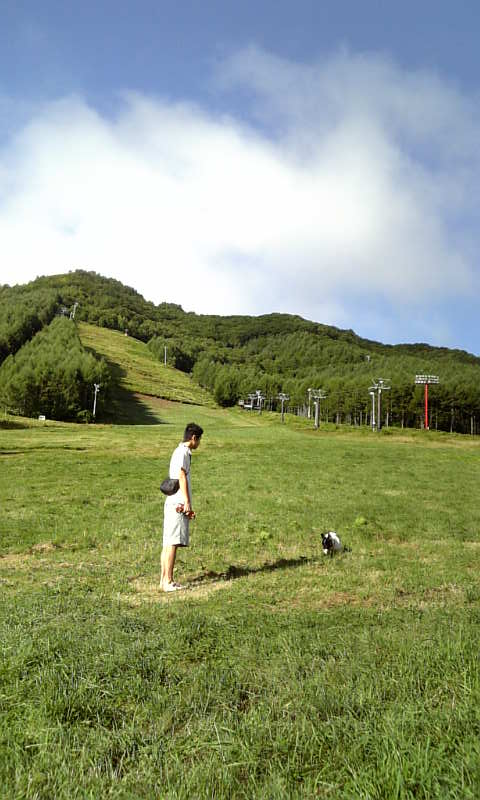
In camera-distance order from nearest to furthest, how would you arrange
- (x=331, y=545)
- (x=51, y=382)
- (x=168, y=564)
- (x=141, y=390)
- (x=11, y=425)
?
(x=168, y=564) < (x=331, y=545) < (x=11, y=425) < (x=51, y=382) < (x=141, y=390)

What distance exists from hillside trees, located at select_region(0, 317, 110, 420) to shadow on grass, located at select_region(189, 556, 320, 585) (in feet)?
294

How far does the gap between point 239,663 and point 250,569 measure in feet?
18.1

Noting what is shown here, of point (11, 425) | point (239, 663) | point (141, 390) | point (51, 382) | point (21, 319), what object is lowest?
point (11, 425)

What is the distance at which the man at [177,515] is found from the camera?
9.12 meters

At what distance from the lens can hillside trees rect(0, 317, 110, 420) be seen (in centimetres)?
9269

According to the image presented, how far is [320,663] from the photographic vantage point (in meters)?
5.22

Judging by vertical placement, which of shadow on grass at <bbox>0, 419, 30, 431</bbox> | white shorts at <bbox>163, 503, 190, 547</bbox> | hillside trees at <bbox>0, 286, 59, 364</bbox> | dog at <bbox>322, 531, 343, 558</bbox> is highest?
hillside trees at <bbox>0, 286, 59, 364</bbox>

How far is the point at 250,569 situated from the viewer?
35.1ft

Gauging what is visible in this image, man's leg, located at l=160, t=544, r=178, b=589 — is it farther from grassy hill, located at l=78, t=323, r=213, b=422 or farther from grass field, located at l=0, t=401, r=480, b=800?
grassy hill, located at l=78, t=323, r=213, b=422

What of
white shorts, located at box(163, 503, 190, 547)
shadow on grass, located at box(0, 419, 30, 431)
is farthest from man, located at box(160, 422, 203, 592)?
shadow on grass, located at box(0, 419, 30, 431)

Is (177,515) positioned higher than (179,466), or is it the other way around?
(179,466)

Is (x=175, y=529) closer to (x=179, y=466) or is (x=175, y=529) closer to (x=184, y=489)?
(x=184, y=489)

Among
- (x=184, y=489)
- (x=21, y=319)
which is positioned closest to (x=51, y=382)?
(x=21, y=319)

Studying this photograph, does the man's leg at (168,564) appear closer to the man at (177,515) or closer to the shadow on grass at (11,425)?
the man at (177,515)
